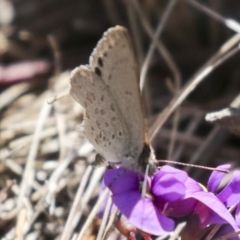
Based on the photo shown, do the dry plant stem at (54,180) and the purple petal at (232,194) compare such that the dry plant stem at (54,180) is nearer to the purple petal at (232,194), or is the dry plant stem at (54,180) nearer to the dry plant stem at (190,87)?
the dry plant stem at (190,87)

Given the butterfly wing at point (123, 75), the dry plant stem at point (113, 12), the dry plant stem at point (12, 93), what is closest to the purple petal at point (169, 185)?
the butterfly wing at point (123, 75)

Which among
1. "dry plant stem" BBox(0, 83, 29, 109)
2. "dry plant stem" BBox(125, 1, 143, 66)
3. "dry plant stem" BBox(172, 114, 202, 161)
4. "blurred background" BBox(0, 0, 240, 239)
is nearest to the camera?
"blurred background" BBox(0, 0, 240, 239)

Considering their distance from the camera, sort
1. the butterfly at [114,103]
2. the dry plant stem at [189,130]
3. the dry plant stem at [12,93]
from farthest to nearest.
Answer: the dry plant stem at [12,93] < the dry plant stem at [189,130] < the butterfly at [114,103]

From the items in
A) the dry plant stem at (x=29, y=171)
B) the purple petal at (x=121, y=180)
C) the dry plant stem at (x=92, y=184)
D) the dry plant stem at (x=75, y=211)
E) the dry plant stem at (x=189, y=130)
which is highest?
the purple petal at (x=121, y=180)

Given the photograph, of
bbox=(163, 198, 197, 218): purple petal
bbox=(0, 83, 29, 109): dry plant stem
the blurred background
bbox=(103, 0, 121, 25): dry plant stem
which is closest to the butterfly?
bbox=(163, 198, 197, 218): purple petal

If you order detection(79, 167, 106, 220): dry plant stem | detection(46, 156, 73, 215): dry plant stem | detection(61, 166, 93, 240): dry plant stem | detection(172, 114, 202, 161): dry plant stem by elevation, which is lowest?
detection(172, 114, 202, 161): dry plant stem

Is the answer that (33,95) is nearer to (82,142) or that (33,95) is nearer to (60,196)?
(82,142)

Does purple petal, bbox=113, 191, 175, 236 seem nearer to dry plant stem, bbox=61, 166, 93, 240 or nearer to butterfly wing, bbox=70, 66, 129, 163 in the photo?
butterfly wing, bbox=70, 66, 129, 163

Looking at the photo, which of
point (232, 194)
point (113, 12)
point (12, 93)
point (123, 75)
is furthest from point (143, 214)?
point (113, 12)
